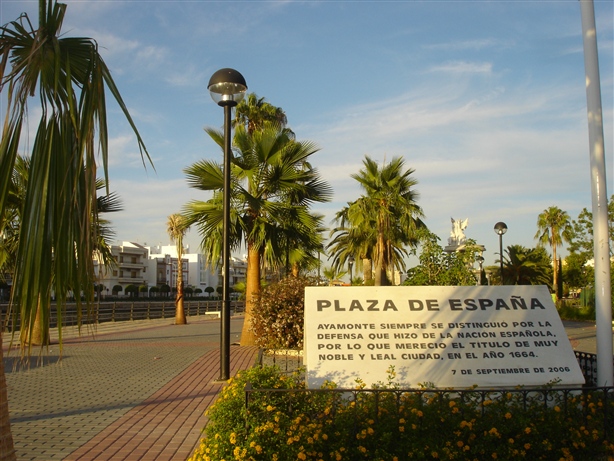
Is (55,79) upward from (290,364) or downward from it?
upward

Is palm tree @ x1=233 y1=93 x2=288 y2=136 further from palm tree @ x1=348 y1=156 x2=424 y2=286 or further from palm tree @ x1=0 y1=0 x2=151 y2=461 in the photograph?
palm tree @ x1=0 y1=0 x2=151 y2=461

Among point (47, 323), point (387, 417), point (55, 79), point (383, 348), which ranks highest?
point (55, 79)

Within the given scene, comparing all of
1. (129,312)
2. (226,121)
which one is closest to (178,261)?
(129,312)

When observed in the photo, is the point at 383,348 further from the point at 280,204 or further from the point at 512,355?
the point at 280,204

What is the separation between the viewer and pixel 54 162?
3.32 meters

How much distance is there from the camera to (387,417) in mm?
4551

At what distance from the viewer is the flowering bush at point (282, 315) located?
14.0 m

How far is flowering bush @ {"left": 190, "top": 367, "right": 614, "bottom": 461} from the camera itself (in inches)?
170

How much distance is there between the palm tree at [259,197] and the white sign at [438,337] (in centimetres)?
860

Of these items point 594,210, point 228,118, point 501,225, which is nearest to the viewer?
point 594,210

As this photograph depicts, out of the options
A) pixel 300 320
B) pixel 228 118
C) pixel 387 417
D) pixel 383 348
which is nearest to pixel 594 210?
pixel 383 348

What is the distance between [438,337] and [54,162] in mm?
3931

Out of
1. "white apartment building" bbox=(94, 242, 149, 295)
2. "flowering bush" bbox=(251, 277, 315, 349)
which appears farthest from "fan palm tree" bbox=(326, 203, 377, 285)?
"white apartment building" bbox=(94, 242, 149, 295)

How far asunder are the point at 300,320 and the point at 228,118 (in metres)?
5.63
